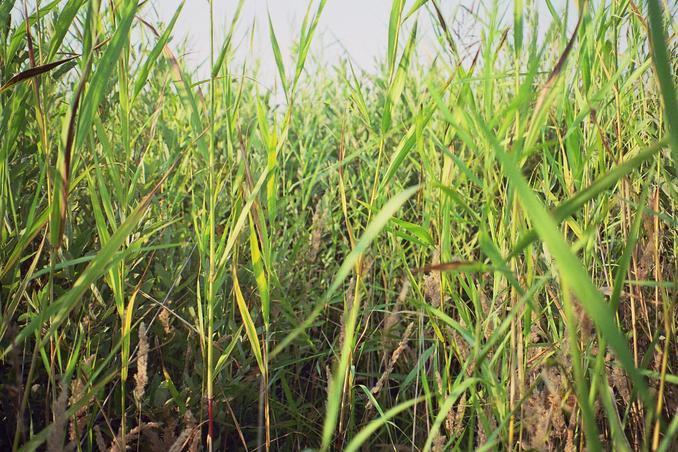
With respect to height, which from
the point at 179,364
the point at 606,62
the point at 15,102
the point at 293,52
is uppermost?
the point at 293,52

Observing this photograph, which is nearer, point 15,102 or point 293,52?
point 15,102

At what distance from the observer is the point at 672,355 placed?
111cm

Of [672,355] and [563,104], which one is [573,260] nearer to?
[563,104]

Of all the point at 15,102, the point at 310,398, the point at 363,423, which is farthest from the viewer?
the point at 310,398

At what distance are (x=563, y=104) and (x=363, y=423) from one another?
2.33 feet

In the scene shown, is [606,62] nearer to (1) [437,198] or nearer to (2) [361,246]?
(1) [437,198]

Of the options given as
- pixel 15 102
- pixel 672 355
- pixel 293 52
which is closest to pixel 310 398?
pixel 672 355

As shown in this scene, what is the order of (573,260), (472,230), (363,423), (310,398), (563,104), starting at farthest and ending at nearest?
(472,230)
(310,398)
(363,423)
(563,104)
(573,260)

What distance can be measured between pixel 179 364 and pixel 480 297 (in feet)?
2.17

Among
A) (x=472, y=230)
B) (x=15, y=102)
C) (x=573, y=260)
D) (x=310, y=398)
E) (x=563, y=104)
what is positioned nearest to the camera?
(x=573, y=260)

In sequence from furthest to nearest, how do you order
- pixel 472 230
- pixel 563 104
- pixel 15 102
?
pixel 472 230 → pixel 563 104 → pixel 15 102

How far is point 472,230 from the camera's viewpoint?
1.91 metres

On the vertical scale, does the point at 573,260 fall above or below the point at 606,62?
below

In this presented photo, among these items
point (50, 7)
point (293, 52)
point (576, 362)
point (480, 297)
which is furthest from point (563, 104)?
point (293, 52)
